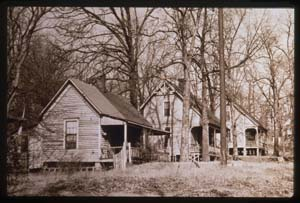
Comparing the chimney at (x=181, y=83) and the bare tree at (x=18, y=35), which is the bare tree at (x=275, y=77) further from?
the bare tree at (x=18, y=35)

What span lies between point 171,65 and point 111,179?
163 centimetres

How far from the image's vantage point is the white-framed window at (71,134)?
6.65 m

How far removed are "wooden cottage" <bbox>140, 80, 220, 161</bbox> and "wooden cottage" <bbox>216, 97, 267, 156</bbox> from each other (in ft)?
0.68

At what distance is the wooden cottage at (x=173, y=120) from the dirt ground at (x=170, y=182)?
9.7 inches

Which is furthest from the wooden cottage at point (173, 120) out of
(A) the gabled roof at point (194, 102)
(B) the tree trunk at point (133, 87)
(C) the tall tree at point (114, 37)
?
(C) the tall tree at point (114, 37)

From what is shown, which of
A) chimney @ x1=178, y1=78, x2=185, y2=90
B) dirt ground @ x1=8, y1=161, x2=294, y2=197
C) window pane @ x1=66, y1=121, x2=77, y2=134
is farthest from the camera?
chimney @ x1=178, y1=78, x2=185, y2=90

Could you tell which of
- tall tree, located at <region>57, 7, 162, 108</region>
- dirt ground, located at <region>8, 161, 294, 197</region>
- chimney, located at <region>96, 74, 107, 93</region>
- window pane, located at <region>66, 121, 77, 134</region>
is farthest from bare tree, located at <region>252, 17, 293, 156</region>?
window pane, located at <region>66, 121, 77, 134</region>

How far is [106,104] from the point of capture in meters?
6.71

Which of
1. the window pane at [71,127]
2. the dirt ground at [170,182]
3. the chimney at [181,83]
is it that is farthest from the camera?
the chimney at [181,83]

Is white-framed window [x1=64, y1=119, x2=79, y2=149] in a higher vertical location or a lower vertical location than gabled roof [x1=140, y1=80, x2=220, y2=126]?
lower

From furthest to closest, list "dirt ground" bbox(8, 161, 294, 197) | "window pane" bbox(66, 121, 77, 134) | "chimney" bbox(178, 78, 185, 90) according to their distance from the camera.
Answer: "chimney" bbox(178, 78, 185, 90), "window pane" bbox(66, 121, 77, 134), "dirt ground" bbox(8, 161, 294, 197)

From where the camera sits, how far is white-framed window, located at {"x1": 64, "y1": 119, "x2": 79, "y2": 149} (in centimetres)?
665

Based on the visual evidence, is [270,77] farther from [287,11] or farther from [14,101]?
[14,101]

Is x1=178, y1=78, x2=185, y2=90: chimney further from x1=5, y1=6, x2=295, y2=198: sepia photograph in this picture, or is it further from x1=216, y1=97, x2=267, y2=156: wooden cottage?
x1=216, y1=97, x2=267, y2=156: wooden cottage
